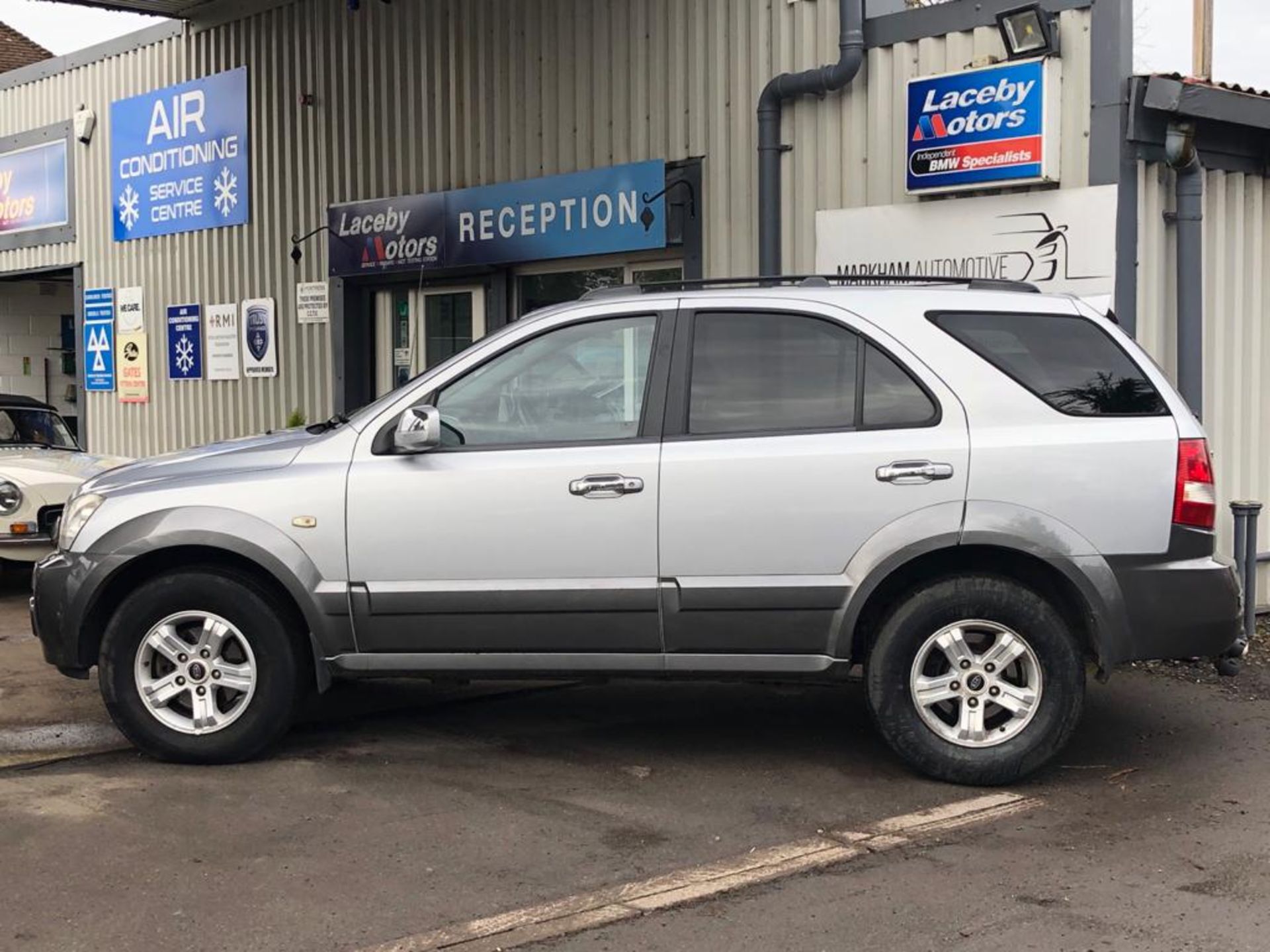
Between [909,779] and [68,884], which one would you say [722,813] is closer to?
[909,779]

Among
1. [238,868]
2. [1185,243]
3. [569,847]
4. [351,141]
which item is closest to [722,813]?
[569,847]

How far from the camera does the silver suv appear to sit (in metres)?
5.75

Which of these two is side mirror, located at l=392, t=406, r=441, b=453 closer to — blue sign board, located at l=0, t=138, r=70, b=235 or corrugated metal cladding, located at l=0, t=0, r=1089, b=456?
corrugated metal cladding, located at l=0, t=0, r=1089, b=456

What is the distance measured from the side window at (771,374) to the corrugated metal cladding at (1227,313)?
3.39m

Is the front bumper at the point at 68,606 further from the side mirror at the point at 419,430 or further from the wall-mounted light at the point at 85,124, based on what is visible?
the wall-mounted light at the point at 85,124

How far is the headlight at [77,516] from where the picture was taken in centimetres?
624

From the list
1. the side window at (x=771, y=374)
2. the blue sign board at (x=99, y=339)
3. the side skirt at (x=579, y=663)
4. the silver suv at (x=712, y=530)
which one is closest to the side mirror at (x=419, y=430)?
the silver suv at (x=712, y=530)

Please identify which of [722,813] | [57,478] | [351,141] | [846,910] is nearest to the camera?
[846,910]

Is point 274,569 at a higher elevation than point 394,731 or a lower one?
higher

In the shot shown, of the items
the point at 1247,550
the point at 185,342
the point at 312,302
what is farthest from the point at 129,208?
the point at 1247,550

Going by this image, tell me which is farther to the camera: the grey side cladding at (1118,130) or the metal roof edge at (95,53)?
the metal roof edge at (95,53)

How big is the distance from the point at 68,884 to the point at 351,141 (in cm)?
972

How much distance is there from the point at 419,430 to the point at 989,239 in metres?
4.47

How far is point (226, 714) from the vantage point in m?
6.15
